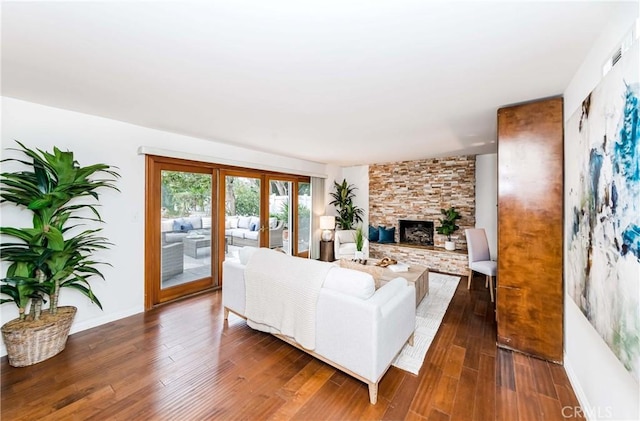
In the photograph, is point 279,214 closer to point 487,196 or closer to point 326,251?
point 326,251

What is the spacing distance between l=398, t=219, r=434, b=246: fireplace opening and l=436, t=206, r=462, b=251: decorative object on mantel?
18.4 inches

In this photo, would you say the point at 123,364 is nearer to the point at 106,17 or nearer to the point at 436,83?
the point at 106,17

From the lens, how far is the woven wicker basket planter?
2020 millimetres

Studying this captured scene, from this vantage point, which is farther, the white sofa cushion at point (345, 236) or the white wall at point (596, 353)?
the white sofa cushion at point (345, 236)

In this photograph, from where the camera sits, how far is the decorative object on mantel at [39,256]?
6.71ft

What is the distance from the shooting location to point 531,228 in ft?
7.16

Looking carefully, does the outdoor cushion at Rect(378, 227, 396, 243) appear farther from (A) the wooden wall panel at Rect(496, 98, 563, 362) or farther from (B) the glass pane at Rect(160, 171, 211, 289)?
(B) the glass pane at Rect(160, 171, 211, 289)

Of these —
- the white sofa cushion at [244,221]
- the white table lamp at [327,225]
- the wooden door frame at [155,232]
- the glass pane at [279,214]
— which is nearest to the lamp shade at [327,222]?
the white table lamp at [327,225]

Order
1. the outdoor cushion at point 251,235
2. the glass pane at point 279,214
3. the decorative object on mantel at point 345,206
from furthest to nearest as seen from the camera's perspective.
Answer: the decorative object on mantel at point 345,206 < the glass pane at point 279,214 < the outdoor cushion at point 251,235

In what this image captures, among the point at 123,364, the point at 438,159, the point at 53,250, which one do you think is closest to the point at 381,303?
the point at 123,364

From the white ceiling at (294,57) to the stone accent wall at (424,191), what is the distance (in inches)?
96.4

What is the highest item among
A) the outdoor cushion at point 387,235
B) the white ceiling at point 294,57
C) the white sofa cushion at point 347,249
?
the white ceiling at point 294,57

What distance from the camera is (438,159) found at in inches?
205

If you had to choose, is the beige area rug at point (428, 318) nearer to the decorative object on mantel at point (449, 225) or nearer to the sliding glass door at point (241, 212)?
the decorative object on mantel at point (449, 225)
